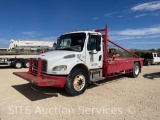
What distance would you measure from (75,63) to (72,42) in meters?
1.30

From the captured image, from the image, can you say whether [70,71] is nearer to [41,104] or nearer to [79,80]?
[79,80]

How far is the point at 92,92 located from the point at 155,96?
259 centimetres

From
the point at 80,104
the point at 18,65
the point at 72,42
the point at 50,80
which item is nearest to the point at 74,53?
the point at 72,42

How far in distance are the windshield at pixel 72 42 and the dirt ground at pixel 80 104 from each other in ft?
6.40

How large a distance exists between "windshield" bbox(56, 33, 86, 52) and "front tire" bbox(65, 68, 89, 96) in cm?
102

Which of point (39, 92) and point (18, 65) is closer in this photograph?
point (39, 92)

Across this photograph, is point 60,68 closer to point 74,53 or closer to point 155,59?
point 74,53

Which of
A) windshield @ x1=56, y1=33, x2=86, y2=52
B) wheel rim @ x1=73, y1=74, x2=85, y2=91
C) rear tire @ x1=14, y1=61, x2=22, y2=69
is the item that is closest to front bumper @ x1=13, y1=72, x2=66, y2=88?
wheel rim @ x1=73, y1=74, x2=85, y2=91

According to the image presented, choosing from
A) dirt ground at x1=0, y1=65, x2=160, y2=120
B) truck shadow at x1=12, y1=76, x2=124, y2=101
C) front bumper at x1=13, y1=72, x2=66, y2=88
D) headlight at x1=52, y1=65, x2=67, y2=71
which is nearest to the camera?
dirt ground at x1=0, y1=65, x2=160, y2=120

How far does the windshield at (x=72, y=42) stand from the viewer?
23.1 ft

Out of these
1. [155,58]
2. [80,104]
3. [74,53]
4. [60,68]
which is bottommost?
[80,104]

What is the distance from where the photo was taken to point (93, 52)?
23.8 ft

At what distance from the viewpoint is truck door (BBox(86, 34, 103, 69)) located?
719 cm

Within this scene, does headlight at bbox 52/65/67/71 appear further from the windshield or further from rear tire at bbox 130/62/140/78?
rear tire at bbox 130/62/140/78
